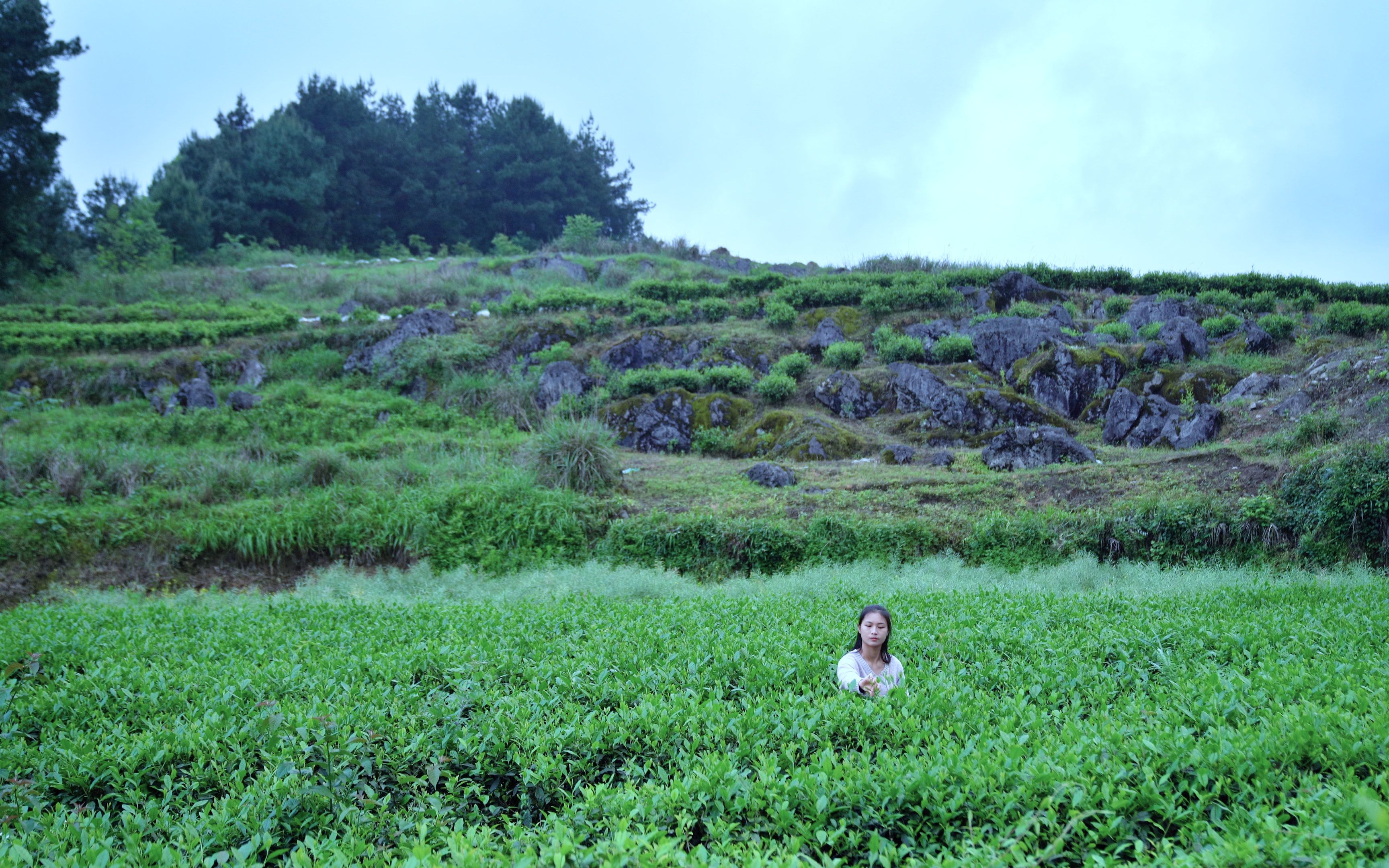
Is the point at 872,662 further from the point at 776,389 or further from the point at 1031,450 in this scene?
the point at 776,389

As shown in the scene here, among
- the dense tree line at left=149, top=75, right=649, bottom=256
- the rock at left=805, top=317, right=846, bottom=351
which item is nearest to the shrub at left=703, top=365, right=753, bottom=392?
the rock at left=805, top=317, right=846, bottom=351

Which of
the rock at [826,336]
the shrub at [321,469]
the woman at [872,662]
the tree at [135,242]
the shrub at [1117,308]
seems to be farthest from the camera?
the tree at [135,242]

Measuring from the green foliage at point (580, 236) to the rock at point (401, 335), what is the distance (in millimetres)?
12724

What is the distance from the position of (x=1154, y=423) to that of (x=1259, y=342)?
473cm

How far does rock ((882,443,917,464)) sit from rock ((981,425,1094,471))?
1.23 meters

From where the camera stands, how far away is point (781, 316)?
19.5 meters

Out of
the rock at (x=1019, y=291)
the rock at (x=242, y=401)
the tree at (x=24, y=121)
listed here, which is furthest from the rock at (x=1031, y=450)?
the tree at (x=24, y=121)

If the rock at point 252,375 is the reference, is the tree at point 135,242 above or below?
above

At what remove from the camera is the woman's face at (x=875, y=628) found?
4.54m

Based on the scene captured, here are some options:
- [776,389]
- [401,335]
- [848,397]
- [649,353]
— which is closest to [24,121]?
[401,335]

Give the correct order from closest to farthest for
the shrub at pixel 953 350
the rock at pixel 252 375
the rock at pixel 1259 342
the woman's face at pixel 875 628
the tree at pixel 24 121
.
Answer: the woman's face at pixel 875 628
the rock at pixel 1259 342
the shrub at pixel 953 350
the rock at pixel 252 375
the tree at pixel 24 121

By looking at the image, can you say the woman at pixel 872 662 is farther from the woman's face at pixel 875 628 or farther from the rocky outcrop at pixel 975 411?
the rocky outcrop at pixel 975 411

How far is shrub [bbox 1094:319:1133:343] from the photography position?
16.8 metres

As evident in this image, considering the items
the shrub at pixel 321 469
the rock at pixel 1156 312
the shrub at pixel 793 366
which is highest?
the rock at pixel 1156 312
